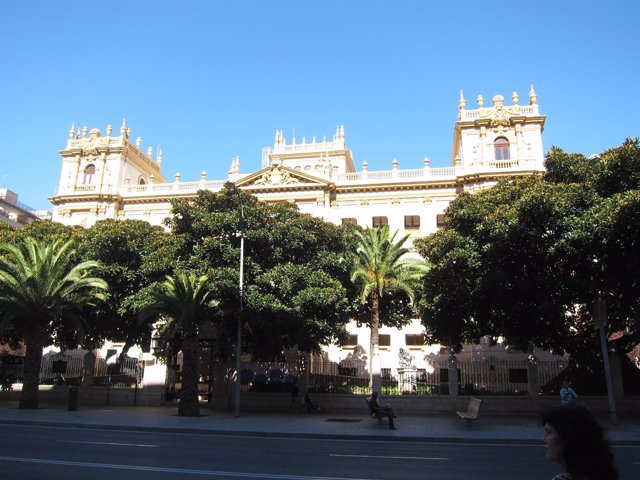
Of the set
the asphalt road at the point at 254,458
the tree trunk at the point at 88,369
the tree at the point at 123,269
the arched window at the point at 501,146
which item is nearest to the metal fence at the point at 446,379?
the asphalt road at the point at 254,458

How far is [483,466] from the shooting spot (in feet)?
36.3

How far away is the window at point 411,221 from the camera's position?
1794 inches

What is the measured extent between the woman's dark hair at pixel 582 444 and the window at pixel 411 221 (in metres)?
43.0

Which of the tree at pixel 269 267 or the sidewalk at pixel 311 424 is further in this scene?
the tree at pixel 269 267

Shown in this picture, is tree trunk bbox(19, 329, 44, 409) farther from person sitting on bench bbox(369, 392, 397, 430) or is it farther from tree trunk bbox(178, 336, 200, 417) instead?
person sitting on bench bbox(369, 392, 397, 430)

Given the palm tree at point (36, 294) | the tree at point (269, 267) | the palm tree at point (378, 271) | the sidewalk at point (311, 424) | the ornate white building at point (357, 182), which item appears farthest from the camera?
the ornate white building at point (357, 182)

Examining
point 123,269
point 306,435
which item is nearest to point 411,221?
point 123,269

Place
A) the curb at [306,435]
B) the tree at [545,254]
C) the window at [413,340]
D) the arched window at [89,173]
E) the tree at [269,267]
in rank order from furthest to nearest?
the arched window at [89,173]
the window at [413,340]
the tree at [269,267]
the tree at [545,254]
the curb at [306,435]

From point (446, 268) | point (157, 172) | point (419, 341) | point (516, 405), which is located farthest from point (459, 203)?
point (157, 172)

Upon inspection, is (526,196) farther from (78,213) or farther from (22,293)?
(78,213)

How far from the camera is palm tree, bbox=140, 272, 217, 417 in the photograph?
2246 centimetres

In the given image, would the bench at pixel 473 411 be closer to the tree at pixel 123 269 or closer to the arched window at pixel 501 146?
the tree at pixel 123 269

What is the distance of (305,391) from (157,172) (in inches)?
1646

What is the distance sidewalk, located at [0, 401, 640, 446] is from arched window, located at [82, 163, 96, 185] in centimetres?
3210
